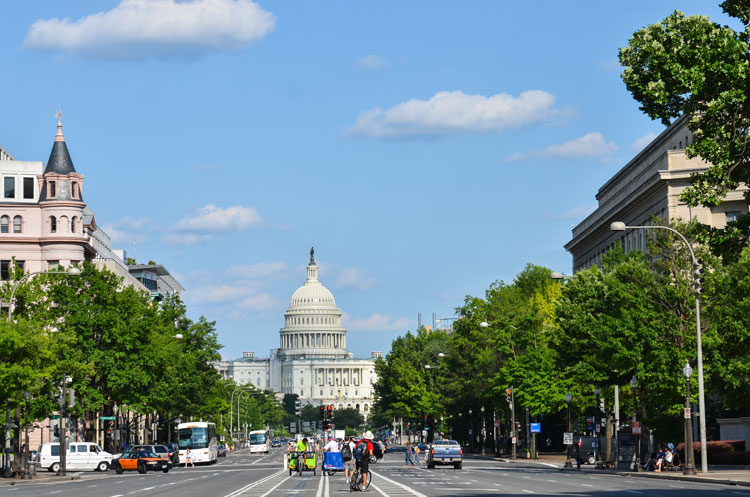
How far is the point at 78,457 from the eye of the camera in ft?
263

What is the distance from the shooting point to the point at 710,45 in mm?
25219

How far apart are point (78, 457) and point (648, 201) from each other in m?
51.7

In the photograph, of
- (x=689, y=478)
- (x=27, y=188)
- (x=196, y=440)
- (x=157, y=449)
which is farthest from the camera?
(x=27, y=188)

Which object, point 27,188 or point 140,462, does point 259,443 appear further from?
point 140,462

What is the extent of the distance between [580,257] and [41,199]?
197 ft

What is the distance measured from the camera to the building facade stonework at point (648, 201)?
96188 mm

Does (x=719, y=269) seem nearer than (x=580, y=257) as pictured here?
Yes

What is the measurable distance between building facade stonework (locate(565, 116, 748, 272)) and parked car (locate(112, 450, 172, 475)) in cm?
3521

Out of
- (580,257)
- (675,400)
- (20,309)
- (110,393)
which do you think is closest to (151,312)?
(110,393)

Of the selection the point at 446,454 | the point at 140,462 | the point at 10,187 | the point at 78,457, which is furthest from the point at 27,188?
the point at 446,454

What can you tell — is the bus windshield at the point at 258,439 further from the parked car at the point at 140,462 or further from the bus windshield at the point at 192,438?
the parked car at the point at 140,462

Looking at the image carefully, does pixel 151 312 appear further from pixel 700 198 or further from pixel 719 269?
pixel 700 198

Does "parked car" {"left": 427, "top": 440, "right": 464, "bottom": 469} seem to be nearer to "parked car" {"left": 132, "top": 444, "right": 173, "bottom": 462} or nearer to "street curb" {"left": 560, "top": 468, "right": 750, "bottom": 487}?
"street curb" {"left": 560, "top": 468, "right": 750, "bottom": 487}

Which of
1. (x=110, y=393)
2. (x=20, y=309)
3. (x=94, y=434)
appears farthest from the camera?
(x=94, y=434)
